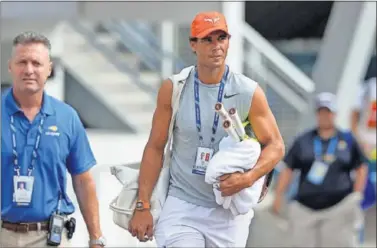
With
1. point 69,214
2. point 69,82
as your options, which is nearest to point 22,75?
point 69,214

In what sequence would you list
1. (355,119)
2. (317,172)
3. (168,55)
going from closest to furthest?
(317,172) < (355,119) < (168,55)

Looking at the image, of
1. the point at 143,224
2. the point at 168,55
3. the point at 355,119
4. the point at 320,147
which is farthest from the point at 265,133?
the point at 168,55

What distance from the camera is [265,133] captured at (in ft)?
15.5

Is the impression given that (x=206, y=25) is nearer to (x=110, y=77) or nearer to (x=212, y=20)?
(x=212, y=20)

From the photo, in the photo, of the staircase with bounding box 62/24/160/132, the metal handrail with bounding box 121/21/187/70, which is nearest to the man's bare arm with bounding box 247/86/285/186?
the metal handrail with bounding box 121/21/187/70

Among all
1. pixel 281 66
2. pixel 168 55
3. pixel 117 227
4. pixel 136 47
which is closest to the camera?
pixel 117 227

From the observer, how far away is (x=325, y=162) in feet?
25.5

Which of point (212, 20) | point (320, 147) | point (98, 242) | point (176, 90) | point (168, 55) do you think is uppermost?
point (212, 20)

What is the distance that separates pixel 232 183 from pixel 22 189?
3.26ft

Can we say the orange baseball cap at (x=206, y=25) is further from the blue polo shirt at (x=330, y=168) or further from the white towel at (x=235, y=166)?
the blue polo shirt at (x=330, y=168)

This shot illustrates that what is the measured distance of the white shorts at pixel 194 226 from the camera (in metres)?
4.73

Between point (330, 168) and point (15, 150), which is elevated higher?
point (15, 150)

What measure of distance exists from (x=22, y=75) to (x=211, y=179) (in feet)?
3.33

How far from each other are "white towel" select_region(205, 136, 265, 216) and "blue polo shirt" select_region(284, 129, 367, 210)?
126 inches
